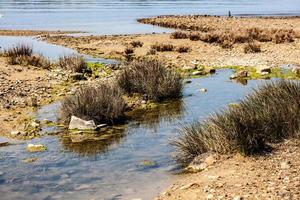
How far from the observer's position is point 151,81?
64.6 feet

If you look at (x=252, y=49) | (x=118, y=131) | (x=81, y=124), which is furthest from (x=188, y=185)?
(x=252, y=49)

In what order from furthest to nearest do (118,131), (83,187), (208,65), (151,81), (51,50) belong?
(51,50), (208,65), (151,81), (118,131), (83,187)

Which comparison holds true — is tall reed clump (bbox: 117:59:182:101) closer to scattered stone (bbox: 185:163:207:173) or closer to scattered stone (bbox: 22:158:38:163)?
scattered stone (bbox: 22:158:38:163)

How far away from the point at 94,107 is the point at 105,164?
4.24 metres

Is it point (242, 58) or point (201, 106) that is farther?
point (242, 58)

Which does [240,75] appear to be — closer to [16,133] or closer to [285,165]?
[16,133]

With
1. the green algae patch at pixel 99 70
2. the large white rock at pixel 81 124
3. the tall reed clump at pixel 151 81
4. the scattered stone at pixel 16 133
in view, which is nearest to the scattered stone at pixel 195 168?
the large white rock at pixel 81 124

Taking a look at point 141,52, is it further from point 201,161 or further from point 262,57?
point 201,161

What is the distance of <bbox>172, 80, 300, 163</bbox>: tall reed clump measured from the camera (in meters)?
10.8

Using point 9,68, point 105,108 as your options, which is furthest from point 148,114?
point 9,68

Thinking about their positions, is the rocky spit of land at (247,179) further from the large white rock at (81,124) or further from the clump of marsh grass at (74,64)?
the clump of marsh grass at (74,64)

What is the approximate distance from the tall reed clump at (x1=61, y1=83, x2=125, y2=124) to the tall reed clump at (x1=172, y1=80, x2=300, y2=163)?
167 inches

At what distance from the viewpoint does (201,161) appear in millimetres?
11133

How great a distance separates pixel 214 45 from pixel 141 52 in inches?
206
